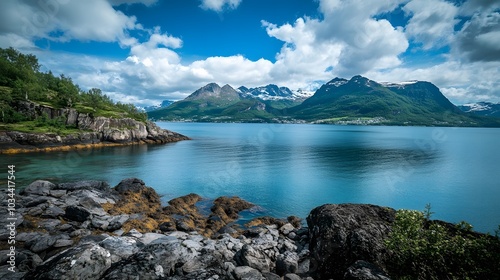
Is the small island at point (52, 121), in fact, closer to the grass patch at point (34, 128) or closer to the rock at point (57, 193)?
the grass patch at point (34, 128)

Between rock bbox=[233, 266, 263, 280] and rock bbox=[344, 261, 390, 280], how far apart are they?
245 inches

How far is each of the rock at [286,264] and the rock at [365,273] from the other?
5816 mm

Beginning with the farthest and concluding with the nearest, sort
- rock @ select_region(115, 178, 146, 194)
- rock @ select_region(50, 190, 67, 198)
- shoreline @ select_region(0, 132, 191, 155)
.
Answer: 1. shoreline @ select_region(0, 132, 191, 155)
2. rock @ select_region(115, 178, 146, 194)
3. rock @ select_region(50, 190, 67, 198)

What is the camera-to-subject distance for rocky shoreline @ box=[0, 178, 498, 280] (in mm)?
15469

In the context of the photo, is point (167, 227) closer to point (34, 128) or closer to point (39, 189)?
point (39, 189)

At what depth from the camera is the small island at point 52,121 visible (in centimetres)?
9438

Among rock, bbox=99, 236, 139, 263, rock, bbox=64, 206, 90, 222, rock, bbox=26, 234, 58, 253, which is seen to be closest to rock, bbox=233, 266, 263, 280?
rock, bbox=99, 236, 139, 263

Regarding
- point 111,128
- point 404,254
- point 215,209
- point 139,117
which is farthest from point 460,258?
point 139,117

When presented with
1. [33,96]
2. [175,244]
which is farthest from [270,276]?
[33,96]

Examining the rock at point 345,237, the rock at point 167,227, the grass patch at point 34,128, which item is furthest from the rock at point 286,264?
the grass patch at point 34,128

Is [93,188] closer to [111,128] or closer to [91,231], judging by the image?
[91,231]

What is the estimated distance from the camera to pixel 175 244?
18891 mm

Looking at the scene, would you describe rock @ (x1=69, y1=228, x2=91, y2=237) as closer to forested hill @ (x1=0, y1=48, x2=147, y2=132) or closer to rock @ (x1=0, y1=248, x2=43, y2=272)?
rock @ (x1=0, y1=248, x2=43, y2=272)

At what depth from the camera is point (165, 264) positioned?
55.1 ft
